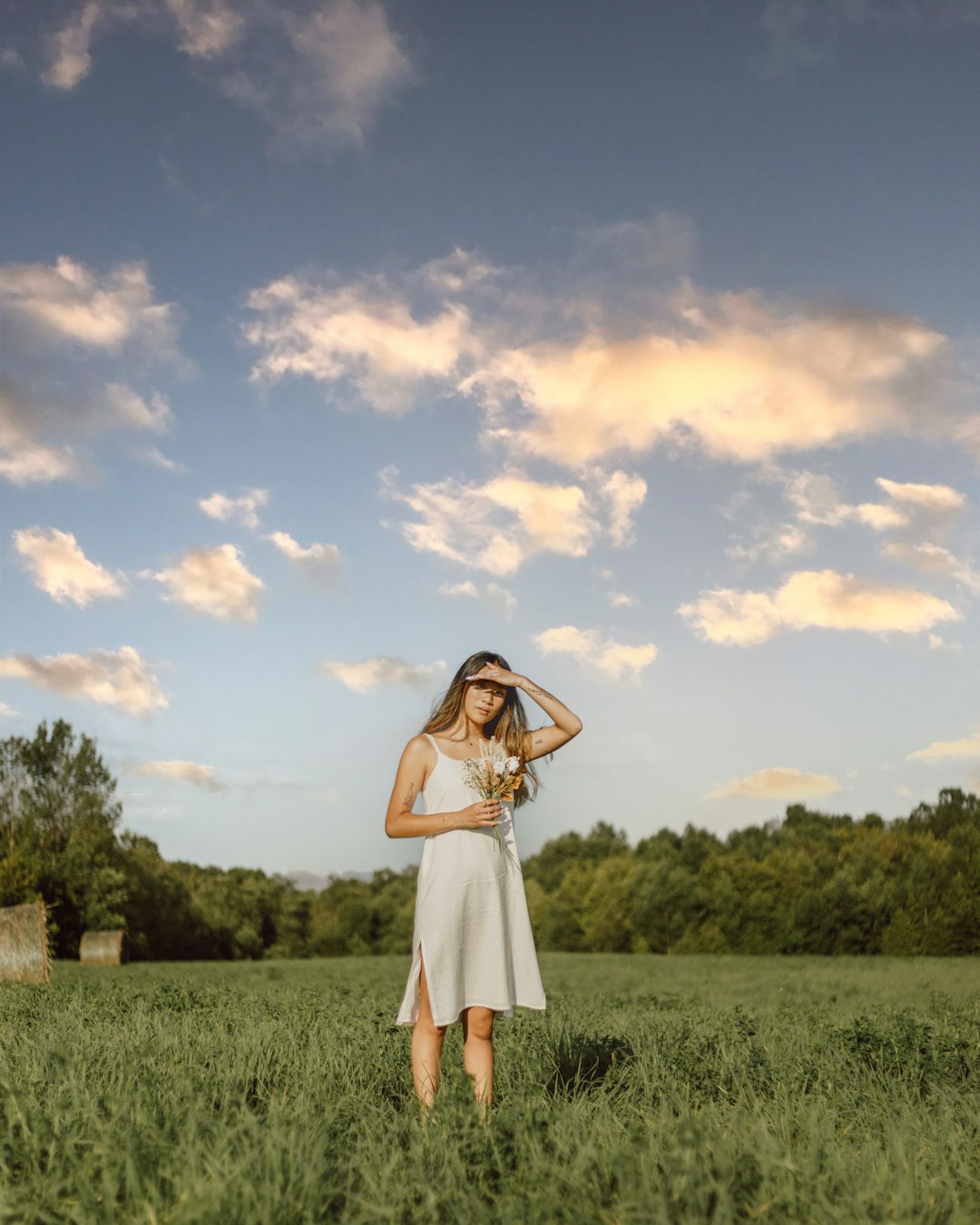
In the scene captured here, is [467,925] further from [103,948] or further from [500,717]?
[103,948]

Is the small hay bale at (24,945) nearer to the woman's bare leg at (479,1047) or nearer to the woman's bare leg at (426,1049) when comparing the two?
the woman's bare leg at (426,1049)

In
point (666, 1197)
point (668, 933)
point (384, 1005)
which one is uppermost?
point (666, 1197)

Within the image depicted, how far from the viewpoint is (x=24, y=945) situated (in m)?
14.6

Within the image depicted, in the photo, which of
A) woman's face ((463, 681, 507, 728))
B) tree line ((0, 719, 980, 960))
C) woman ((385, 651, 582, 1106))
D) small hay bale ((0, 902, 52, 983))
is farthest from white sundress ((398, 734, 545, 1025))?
tree line ((0, 719, 980, 960))

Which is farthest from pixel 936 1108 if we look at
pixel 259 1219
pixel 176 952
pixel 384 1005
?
pixel 176 952

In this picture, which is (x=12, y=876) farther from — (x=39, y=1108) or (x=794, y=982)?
(x=39, y=1108)

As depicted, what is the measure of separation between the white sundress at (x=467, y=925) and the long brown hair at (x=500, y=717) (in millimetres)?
341

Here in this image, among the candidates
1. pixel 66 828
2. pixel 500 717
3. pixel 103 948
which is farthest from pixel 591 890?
pixel 500 717

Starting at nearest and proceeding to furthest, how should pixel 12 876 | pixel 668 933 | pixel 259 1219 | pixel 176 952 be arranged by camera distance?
pixel 259 1219
pixel 12 876
pixel 176 952
pixel 668 933

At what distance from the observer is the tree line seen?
1933 inches

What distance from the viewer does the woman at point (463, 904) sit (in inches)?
197

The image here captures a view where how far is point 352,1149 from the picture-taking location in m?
4.03

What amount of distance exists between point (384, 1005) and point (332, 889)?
75.9 m

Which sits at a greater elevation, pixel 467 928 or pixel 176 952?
pixel 467 928
